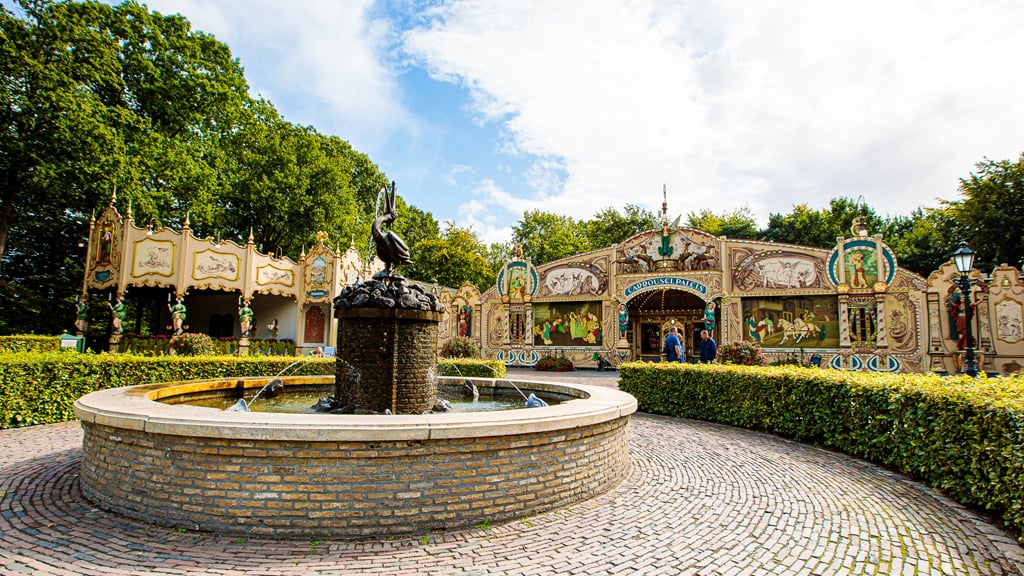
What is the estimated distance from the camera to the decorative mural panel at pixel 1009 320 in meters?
20.6

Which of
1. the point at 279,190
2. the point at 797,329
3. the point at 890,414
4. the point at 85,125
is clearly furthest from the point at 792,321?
the point at 85,125

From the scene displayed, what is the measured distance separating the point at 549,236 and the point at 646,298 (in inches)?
899

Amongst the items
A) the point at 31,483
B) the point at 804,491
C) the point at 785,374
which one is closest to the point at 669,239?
the point at 785,374

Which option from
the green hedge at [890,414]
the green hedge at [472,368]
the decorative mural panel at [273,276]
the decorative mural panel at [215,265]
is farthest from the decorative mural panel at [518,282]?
the green hedge at [890,414]

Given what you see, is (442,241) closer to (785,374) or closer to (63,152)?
(63,152)

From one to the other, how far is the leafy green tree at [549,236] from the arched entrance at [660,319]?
62.5 ft

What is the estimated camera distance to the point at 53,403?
32.2 ft

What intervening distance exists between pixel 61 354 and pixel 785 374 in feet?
49.2

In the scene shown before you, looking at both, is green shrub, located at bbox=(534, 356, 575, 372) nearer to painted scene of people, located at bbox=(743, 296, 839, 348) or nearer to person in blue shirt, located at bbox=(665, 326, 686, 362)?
painted scene of people, located at bbox=(743, 296, 839, 348)

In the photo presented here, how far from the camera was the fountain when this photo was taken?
4.33 meters

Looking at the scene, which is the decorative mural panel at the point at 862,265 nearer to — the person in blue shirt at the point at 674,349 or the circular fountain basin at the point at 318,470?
the person in blue shirt at the point at 674,349

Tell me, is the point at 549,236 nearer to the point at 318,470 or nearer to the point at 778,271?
the point at 778,271

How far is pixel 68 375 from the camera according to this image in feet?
32.8

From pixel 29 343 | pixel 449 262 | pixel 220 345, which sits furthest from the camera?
pixel 449 262
